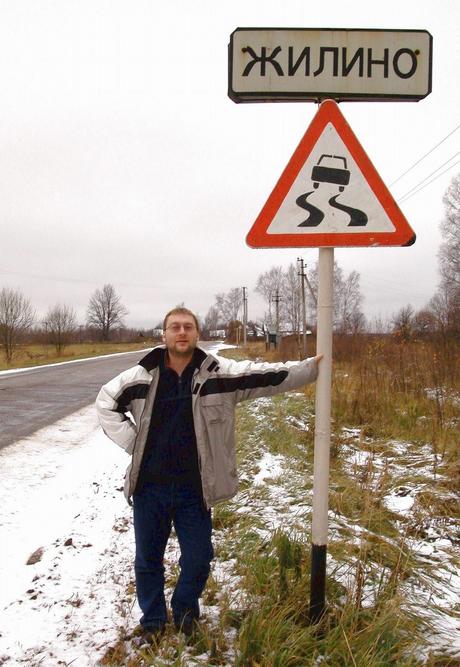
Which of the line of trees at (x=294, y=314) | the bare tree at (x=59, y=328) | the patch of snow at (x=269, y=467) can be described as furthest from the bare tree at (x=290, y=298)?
the patch of snow at (x=269, y=467)

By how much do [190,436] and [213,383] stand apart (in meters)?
0.30

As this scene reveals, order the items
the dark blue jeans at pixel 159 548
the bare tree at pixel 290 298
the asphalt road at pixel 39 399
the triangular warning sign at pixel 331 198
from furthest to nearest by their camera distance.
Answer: the bare tree at pixel 290 298 < the asphalt road at pixel 39 399 < the dark blue jeans at pixel 159 548 < the triangular warning sign at pixel 331 198

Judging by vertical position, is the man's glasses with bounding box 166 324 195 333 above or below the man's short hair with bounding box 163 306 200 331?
below

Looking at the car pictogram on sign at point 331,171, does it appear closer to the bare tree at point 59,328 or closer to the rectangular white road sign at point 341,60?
the rectangular white road sign at point 341,60

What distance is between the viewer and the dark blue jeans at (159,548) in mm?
2264

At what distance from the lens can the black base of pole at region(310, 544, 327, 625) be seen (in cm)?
210

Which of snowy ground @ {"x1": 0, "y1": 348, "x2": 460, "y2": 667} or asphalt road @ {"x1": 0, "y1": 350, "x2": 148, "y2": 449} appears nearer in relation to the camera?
snowy ground @ {"x1": 0, "y1": 348, "x2": 460, "y2": 667}

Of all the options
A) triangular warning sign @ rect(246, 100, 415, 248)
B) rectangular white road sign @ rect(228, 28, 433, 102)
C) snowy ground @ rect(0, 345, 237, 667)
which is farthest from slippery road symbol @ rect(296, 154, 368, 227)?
snowy ground @ rect(0, 345, 237, 667)

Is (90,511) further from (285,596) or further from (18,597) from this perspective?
(285,596)

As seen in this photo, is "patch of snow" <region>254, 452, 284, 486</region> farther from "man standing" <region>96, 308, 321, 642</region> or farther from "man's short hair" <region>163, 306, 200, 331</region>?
"man's short hair" <region>163, 306, 200, 331</region>

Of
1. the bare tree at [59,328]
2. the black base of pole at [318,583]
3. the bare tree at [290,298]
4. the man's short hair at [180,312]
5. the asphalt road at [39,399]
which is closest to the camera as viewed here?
the black base of pole at [318,583]

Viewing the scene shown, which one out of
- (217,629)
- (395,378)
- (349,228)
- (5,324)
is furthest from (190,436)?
(5,324)

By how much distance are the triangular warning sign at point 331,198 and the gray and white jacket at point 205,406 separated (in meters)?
0.68

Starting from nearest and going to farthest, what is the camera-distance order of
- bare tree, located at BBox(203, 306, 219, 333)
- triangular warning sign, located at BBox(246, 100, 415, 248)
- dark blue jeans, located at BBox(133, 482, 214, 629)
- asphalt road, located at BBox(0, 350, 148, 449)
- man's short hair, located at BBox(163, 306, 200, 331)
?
1. triangular warning sign, located at BBox(246, 100, 415, 248)
2. dark blue jeans, located at BBox(133, 482, 214, 629)
3. man's short hair, located at BBox(163, 306, 200, 331)
4. asphalt road, located at BBox(0, 350, 148, 449)
5. bare tree, located at BBox(203, 306, 219, 333)
